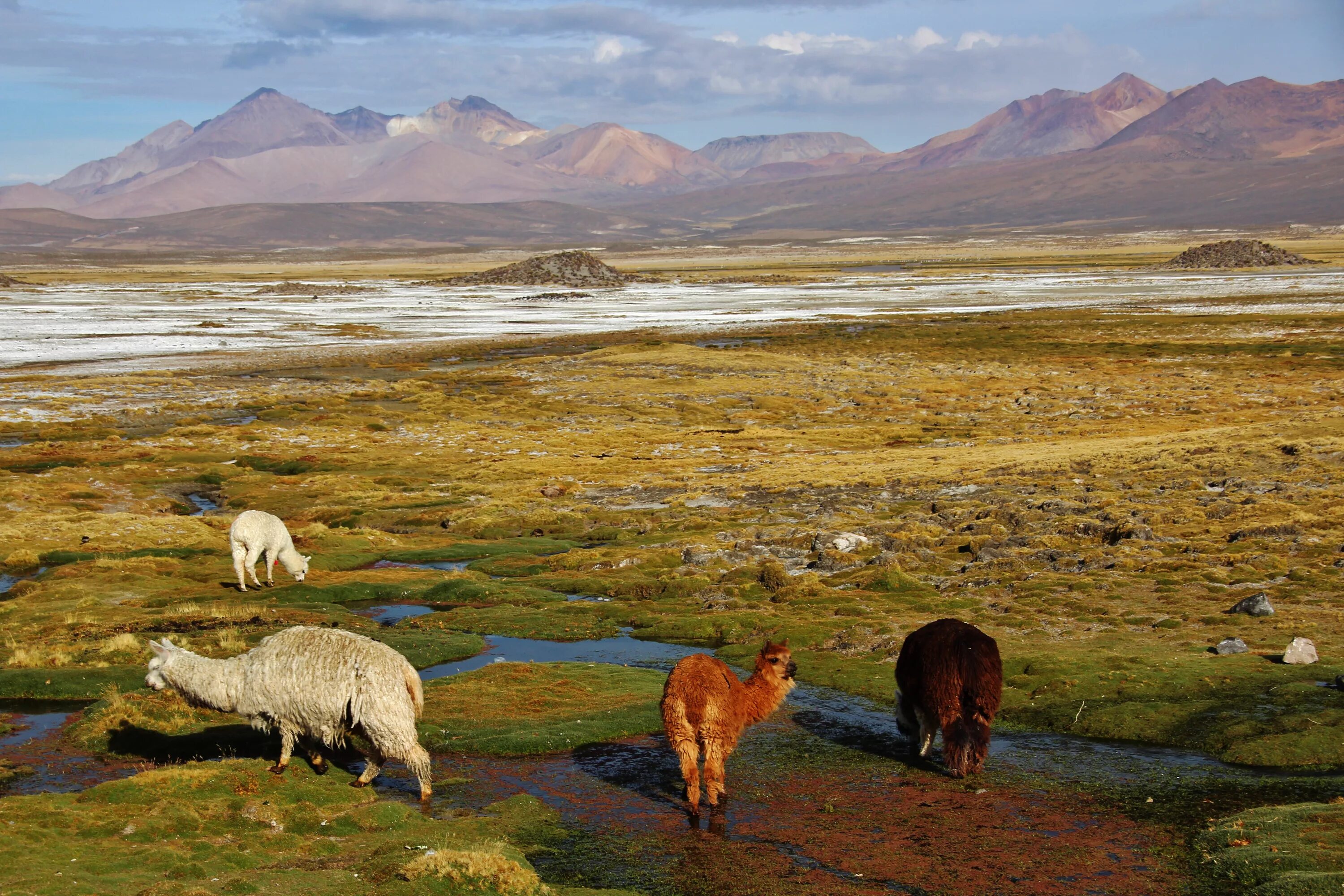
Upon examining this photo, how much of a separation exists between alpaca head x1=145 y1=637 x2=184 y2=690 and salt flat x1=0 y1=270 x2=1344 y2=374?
67.0m

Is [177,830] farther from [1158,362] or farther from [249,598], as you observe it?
[1158,362]

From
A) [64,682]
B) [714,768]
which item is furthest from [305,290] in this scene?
[714,768]

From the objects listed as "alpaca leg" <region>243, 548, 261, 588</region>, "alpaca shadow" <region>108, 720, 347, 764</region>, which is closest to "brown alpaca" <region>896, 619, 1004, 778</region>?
"alpaca shadow" <region>108, 720, 347, 764</region>

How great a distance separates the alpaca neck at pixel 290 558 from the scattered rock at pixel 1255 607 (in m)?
21.6

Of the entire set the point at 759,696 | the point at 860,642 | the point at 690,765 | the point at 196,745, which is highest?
the point at 759,696

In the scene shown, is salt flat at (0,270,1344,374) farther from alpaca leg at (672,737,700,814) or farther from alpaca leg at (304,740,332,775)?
alpaca leg at (672,737,700,814)

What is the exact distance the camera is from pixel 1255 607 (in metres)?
22.3

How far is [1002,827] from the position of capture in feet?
45.2

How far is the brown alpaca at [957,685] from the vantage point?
14.8m

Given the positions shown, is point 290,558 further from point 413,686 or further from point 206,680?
point 413,686

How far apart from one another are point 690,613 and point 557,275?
5976 inches

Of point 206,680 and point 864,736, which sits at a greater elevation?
point 206,680

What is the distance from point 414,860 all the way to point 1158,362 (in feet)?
228

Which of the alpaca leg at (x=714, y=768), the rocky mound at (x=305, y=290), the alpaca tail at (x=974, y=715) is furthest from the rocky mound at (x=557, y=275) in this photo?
the alpaca leg at (x=714, y=768)
